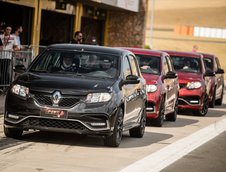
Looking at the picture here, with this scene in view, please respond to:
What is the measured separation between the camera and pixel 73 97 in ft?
41.4

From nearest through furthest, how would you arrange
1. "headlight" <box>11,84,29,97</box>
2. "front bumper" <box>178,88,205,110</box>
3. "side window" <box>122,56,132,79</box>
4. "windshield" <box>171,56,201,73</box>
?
"headlight" <box>11,84,29,97</box> < "side window" <box>122,56,132,79</box> < "front bumper" <box>178,88,205,110</box> < "windshield" <box>171,56,201,73</box>

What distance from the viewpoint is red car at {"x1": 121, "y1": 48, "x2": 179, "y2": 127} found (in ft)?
58.2

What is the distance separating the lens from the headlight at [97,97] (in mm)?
12672

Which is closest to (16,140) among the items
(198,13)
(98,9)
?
(98,9)

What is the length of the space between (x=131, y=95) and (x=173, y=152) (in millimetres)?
1331

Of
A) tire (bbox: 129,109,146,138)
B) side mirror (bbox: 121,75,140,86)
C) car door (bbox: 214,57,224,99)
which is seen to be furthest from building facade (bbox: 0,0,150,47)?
side mirror (bbox: 121,75,140,86)

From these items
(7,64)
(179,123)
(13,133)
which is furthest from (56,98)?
(7,64)

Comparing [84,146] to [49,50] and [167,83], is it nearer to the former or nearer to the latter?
[49,50]

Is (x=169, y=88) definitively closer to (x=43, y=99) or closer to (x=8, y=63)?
(x=8, y=63)

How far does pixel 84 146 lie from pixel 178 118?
8448 mm

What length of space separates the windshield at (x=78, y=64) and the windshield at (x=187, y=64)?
915 cm

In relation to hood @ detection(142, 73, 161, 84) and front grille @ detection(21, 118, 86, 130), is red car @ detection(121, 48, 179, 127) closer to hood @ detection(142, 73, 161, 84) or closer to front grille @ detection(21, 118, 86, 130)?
hood @ detection(142, 73, 161, 84)

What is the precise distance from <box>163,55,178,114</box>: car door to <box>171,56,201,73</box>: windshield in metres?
3.13

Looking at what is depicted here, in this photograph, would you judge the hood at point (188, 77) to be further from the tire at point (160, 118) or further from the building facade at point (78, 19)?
the building facade at point (78, 19)
